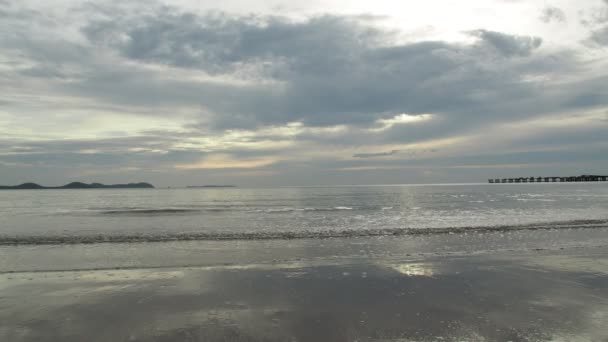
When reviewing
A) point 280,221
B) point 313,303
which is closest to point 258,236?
point 280,221

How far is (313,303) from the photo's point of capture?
8461 millimetres

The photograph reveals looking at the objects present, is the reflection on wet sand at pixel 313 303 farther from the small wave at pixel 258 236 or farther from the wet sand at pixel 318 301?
the small wave at pixel 258 236

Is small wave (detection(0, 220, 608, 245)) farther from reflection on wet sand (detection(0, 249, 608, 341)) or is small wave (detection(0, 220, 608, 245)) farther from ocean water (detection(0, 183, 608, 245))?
reflection on wet sand (detection(0, 249, 608, 341))

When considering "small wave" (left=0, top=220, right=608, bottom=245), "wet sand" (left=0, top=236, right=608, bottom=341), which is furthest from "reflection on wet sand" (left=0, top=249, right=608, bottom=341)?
"small wave" (left=0, top=220, right=608, bottom=245)

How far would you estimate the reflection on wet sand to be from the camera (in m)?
6.70

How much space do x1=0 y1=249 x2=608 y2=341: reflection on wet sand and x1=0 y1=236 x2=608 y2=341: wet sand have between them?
32 millimetres

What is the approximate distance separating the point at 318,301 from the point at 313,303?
0.18 m

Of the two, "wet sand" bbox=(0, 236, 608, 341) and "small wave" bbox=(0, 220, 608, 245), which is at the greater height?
"wet sand" bbox=(0, 236, 608, 341)

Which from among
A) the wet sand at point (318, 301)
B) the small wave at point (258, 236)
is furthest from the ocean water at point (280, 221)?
the wet sand at point (318, 301)

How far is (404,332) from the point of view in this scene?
6.58 meters

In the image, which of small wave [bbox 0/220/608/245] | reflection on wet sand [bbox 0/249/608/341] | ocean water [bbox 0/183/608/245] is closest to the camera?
reflection on wet sand [bbox 0/249/608/341]

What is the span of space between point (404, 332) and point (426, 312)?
1390 mm

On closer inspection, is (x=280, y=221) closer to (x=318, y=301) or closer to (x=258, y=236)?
(x=258, y=236)

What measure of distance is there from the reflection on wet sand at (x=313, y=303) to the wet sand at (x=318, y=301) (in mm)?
32
